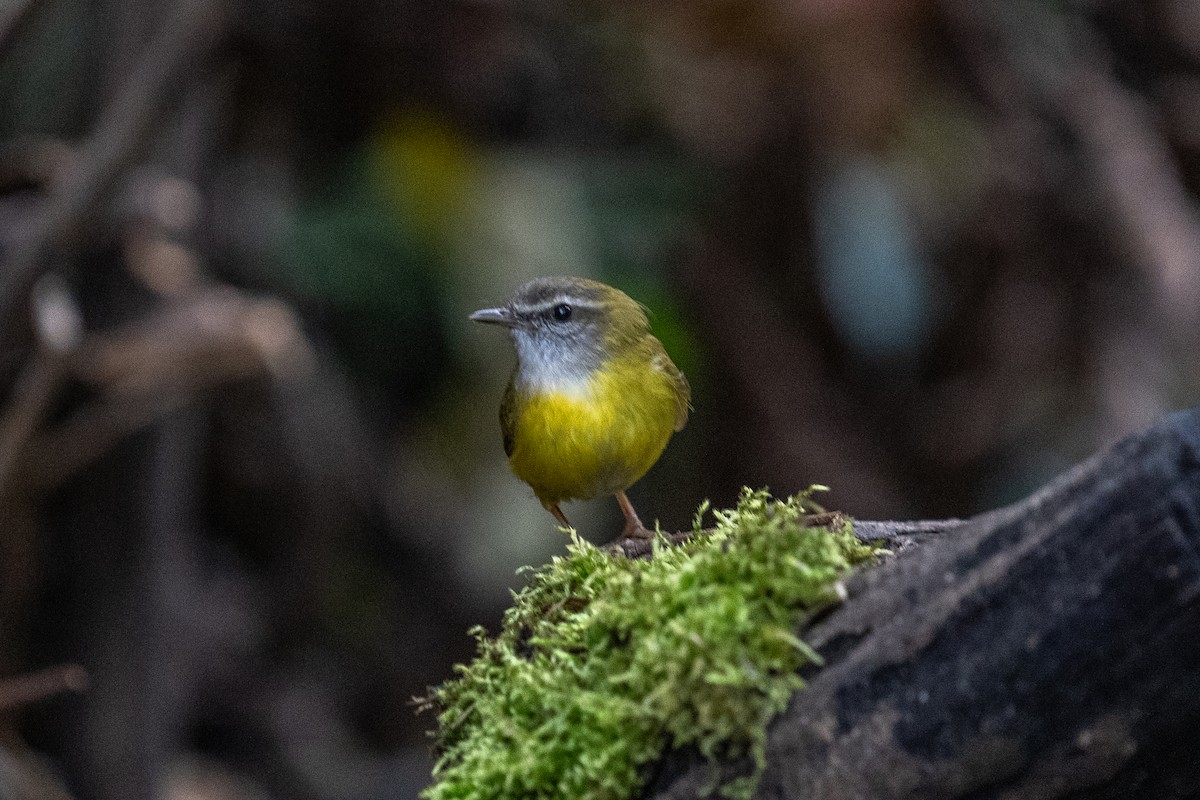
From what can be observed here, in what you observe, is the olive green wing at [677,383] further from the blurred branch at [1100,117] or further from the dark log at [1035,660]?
the blurred branch at [1100,117]

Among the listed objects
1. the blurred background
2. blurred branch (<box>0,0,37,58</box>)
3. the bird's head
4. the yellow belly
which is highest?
the blurred background

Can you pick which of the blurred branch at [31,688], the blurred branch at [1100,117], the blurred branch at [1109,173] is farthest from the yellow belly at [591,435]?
the blurred branch at [1100,117]

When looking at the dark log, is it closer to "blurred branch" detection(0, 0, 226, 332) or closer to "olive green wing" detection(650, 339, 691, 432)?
"olive green wing" detection(650, 339, 691, 432)

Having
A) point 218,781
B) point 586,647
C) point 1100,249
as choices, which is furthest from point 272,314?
point 1100,249

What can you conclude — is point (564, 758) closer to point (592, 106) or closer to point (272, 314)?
point (272, 314)

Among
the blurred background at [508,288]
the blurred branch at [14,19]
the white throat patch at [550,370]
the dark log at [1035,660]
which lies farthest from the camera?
the blurred background at [508,288]

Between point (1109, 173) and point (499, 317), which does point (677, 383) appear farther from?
point (1109, 173)

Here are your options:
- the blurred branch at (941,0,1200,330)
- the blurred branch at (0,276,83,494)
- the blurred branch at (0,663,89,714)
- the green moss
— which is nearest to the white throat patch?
the green moss
